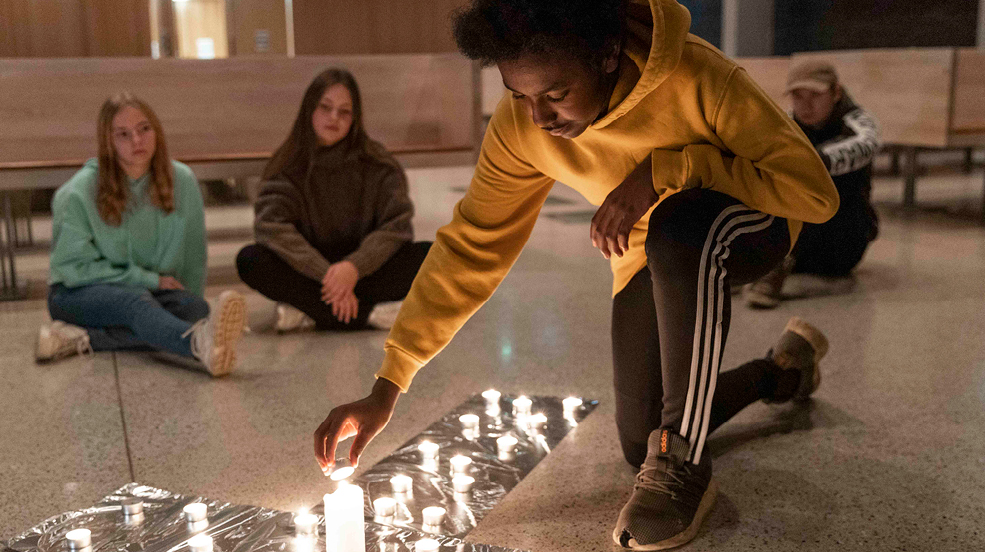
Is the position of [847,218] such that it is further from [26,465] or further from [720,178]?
[26,465]

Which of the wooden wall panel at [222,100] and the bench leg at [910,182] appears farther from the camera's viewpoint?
the bench leg at [910,182]

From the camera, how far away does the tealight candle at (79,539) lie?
4.64ft

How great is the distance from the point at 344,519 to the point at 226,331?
1.29 meters

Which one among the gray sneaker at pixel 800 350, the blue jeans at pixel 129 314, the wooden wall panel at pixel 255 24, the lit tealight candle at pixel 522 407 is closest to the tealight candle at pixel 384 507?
the lit tealight candle at pixel 522 407

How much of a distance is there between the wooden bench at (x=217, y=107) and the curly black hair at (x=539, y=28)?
8.74ft

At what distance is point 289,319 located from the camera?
9.48 feet

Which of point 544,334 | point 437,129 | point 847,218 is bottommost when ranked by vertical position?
point 544,334

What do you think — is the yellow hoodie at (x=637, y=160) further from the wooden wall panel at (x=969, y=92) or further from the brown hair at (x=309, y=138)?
the wooden wall panel at (x=969, y=92)

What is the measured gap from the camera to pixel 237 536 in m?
1.46

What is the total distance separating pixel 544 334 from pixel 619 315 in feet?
3.61

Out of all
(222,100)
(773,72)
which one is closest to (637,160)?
(222,100)

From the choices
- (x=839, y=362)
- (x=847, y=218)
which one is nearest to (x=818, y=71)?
(x=847, y=218)

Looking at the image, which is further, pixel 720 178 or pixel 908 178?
pixel 908 178

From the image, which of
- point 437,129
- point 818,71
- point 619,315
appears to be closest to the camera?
point 619,315
